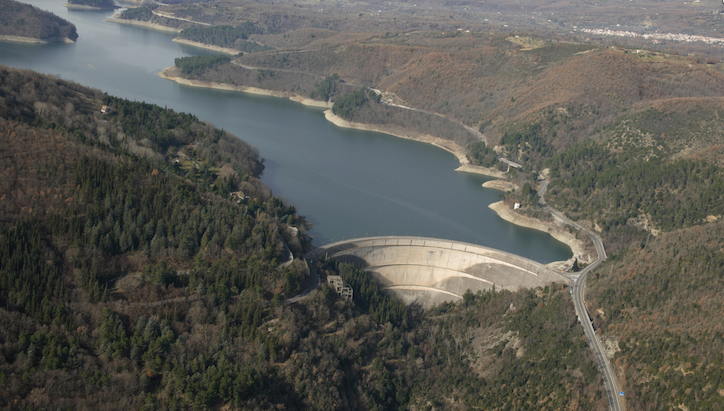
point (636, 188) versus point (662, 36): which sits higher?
point (662, 36)

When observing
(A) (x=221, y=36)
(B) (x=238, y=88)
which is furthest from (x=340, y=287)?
(A) (x=221, y=36)

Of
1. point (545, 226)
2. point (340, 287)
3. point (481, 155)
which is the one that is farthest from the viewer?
point (481, 155)

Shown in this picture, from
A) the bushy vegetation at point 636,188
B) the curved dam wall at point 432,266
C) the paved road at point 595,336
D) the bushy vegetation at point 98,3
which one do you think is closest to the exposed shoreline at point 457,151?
the paved road at point 595,336

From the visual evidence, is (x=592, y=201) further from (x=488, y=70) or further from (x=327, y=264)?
(x=488, y=70)

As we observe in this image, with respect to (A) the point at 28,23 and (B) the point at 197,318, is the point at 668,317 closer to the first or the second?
(B) the point at 197,318

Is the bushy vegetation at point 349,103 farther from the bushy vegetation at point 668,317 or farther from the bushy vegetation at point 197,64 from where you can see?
the bushy vegetation at point 668,317

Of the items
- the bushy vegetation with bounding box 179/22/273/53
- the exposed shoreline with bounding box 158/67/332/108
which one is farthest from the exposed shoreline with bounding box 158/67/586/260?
the bushy vegetation with bounding box 179/22/273/53

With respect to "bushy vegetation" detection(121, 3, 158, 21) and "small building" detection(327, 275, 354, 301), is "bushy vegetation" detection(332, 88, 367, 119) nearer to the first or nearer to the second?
"small building" detection(327, 275, 354, 301)
